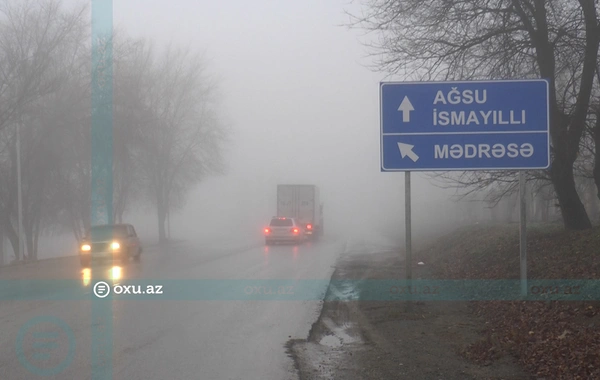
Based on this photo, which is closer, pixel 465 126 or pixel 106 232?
pixel 465 126

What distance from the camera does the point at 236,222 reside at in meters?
96.1

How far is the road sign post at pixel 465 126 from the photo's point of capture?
11.4 metres

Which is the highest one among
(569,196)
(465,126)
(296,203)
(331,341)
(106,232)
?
(465,126)

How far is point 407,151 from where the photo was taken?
11.6 meters

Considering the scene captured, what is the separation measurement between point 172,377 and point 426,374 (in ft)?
9.50

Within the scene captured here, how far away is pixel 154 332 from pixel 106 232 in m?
14.9

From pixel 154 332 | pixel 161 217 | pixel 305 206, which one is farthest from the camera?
pixel 161 217

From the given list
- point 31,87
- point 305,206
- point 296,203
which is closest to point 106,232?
point 31,87

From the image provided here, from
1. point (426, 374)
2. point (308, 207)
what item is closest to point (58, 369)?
point (426, 374)

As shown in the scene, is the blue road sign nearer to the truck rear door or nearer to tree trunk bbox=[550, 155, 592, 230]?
tree trunk bbox=[550, 155, 592, 230]

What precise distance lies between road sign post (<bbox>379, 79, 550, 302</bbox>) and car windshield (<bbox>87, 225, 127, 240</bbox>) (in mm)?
15056

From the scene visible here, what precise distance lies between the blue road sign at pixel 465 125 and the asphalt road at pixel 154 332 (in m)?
3.52

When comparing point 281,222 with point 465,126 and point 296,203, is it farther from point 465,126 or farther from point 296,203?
point 465,126

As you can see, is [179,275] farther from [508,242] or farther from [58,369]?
[58,369]
